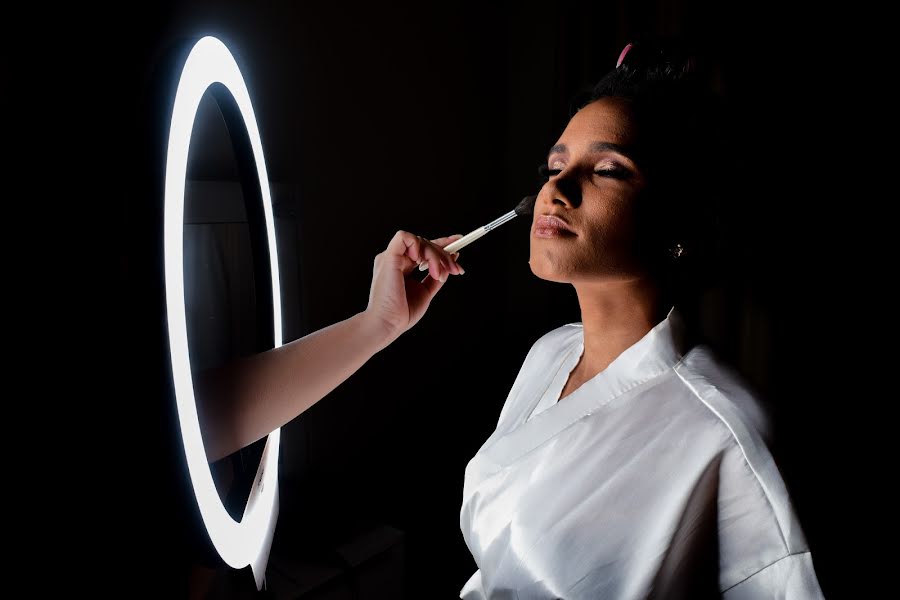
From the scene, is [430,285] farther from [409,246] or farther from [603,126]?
[603,126]

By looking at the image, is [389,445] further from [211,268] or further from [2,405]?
[2,405]

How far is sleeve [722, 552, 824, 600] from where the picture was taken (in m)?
0.55

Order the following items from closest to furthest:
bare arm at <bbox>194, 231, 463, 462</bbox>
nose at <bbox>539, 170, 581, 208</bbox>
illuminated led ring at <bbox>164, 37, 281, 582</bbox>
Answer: illuminated led ring at <bbox>164, 37, 281, 582</bbox> → bare arm at <bbox>194, 231, 463, 462</bbox> → nose at <bbox>539, 170, 581, 208</bbox>

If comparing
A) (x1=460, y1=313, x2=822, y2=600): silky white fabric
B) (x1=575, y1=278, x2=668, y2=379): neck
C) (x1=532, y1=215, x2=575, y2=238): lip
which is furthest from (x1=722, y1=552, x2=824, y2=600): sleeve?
(x1=532, y1=215, x2=575, y2=238): lip

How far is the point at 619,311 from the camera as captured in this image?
2.61 ft

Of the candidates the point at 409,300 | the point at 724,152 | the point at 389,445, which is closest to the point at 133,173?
the point at 409,300

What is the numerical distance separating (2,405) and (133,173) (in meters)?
0.16

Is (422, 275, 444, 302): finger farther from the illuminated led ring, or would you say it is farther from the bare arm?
the illuminated led ring

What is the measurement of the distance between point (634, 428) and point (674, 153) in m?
0.37

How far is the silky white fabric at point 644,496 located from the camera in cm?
59

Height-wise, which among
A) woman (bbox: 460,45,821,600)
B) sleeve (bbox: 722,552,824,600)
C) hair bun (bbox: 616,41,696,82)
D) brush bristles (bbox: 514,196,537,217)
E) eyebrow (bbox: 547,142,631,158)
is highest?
hair bun (bbox: 616,41,696,82)

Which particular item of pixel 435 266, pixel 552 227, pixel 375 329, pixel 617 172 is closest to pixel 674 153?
pixel 617 172

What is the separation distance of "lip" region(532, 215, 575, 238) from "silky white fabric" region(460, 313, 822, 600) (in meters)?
0.18

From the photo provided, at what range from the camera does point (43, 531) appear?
0.34m
